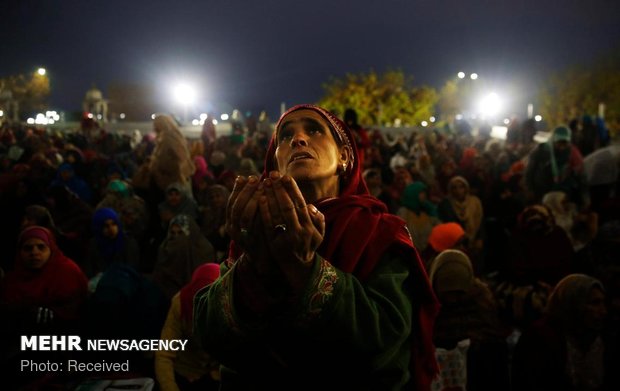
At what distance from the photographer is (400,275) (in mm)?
1521

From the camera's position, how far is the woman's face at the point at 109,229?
232 inches

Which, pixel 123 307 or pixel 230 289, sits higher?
pixel 230 289

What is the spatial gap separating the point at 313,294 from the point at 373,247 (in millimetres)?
285

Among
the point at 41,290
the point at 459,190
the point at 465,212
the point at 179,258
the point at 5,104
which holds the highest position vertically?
the point at 5,104

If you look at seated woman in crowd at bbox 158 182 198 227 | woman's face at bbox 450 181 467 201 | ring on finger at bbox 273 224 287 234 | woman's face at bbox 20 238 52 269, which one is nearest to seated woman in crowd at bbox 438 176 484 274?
woman's face at bbox 450 181 467 201

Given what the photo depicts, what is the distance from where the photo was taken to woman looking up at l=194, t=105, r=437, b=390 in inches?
51.1

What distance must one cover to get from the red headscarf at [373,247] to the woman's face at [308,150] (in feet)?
0.29

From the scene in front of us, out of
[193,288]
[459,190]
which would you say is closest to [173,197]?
[193,288]

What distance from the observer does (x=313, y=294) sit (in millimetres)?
1322

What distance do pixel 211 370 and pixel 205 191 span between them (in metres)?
3.66

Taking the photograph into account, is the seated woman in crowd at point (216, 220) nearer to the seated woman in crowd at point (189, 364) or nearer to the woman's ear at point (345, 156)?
the seated woman in crowd at point (189, 364)

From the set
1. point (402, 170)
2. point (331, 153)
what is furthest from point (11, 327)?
point (402, 170)

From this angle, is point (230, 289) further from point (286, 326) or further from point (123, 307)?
point (123, 307)

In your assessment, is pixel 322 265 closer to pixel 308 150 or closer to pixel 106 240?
pixel 308 150
